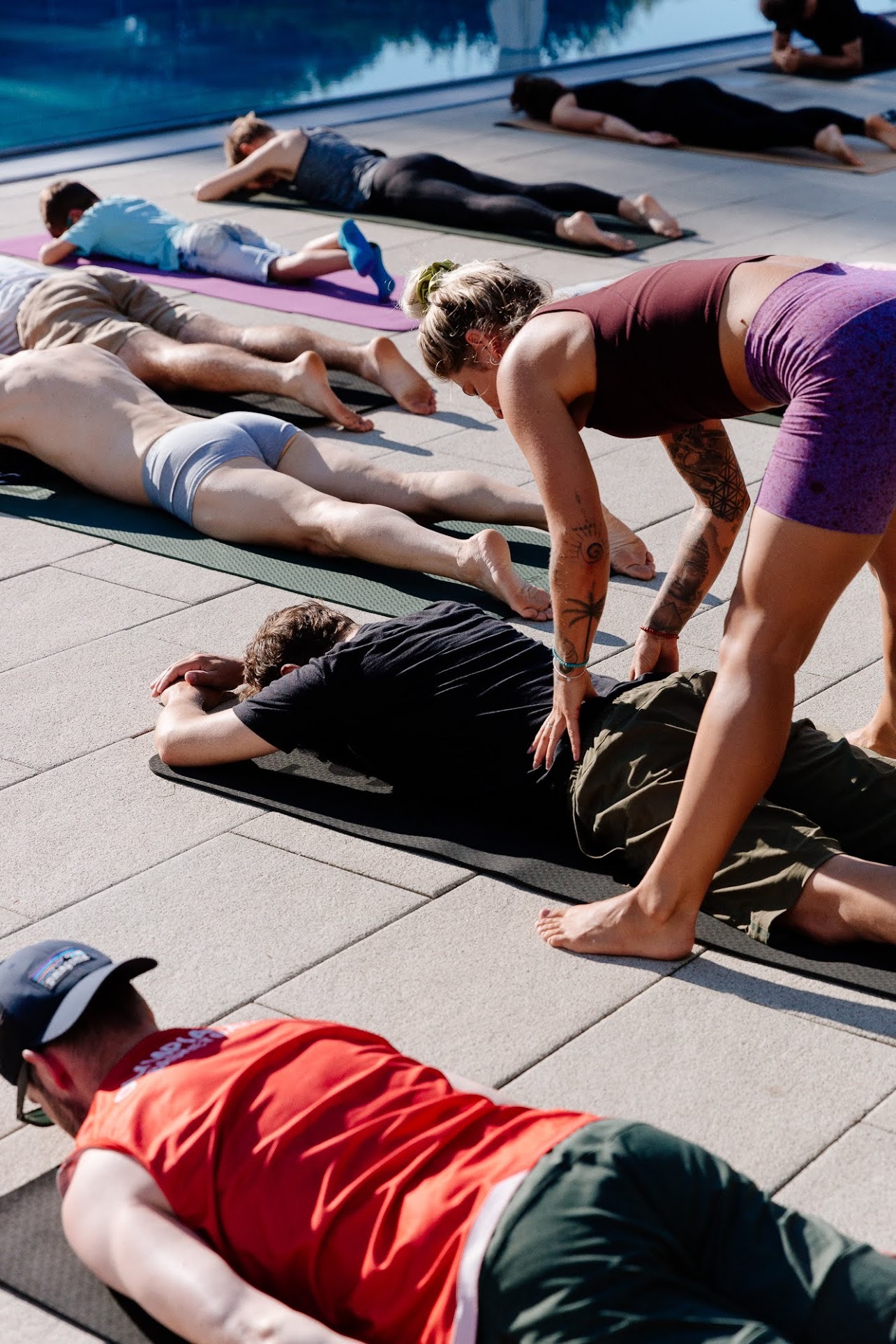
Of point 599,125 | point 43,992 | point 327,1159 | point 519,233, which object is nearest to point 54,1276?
point 43,992

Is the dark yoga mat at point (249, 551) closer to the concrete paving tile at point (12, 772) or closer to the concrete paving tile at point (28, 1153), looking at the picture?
the concrete paving tile at point (12, 772)

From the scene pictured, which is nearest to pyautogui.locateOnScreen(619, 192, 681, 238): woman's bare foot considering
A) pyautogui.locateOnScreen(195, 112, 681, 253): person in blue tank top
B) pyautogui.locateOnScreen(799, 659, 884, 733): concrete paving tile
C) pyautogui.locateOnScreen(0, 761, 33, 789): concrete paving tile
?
pyautogui.locateOnScreen(195, 112, 681, 253): person in blue tank top

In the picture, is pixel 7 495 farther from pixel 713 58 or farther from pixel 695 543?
pixel 713 58

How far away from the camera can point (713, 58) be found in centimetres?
1481

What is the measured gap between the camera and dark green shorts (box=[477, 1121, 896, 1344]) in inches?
66.0

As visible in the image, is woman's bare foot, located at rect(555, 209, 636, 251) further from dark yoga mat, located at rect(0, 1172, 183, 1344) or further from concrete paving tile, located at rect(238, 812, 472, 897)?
dark yoga mat, located at rect(0, 1172, 183, 1344)

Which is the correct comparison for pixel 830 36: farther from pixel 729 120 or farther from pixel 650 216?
pixel 650 216

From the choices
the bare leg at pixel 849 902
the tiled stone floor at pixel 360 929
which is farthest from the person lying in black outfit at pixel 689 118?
the bare leg at pixel 849 902

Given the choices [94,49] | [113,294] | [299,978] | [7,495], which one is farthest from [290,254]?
[94,49]

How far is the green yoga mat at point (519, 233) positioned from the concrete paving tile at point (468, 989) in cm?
575

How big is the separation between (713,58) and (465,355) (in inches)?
511

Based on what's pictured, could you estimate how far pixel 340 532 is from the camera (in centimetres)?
454

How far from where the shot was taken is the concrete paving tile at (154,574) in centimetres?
450

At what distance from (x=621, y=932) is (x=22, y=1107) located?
1.15 meters
